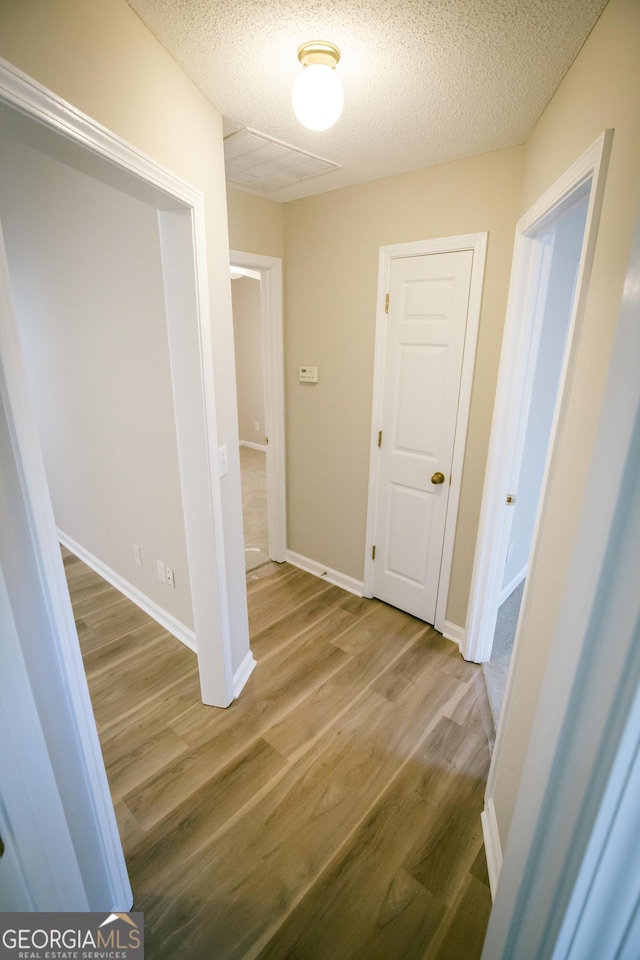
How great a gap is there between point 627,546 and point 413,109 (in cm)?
176

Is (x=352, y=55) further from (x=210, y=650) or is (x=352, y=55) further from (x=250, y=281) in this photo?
(x=250, y=281)

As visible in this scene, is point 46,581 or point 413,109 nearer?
point 46,581

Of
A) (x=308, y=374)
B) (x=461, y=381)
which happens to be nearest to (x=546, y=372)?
(x=461, y=381)

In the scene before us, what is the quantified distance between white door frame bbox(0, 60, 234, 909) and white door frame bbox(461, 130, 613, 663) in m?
1.17

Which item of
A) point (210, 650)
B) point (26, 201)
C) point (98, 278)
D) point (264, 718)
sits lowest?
point (264, 718)

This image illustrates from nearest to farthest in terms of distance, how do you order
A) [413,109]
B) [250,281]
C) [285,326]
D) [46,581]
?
1. [46,581]
2. [413,109]
3. [285,326]
4. [250,281]

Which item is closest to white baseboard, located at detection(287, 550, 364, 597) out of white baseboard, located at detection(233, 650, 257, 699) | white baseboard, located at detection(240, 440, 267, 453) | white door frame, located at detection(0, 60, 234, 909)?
white baseboard, located at detection(233, 650, 257, 699)

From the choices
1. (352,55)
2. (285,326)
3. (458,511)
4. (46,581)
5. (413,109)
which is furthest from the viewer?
(285,326)

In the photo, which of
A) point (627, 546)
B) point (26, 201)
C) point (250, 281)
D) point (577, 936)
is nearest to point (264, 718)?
point (577, 936)

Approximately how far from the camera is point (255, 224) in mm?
2453

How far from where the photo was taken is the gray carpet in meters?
1.99

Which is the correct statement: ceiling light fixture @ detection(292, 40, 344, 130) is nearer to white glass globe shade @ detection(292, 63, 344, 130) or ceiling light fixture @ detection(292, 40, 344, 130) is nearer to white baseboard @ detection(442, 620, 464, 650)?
white glass globe shade @ detection(292, 63, 344, 130)

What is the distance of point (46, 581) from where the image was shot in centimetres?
85

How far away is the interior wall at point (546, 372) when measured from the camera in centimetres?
207
